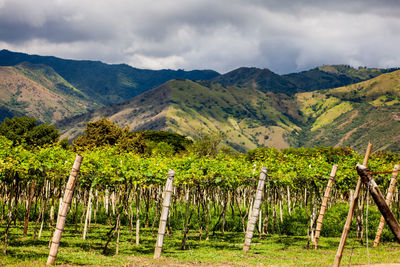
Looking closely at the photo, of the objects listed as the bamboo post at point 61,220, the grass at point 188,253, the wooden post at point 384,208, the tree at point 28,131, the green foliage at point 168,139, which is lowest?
the grass at point 188,253

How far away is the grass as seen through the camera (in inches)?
574

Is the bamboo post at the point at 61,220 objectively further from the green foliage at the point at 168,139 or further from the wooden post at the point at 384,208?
the green foliage at the point at 168,139

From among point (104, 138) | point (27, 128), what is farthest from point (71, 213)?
point (27, 128)

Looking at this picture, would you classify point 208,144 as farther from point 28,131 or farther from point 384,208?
point 384,208

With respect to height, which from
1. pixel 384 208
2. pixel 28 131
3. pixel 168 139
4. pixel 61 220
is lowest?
pixel 61 220

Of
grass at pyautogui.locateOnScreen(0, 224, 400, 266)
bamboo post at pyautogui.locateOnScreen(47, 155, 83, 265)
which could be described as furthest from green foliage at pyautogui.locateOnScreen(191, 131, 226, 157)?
bamboo post at pyautogui.locateOnScreen(47, 155, 83, 265)

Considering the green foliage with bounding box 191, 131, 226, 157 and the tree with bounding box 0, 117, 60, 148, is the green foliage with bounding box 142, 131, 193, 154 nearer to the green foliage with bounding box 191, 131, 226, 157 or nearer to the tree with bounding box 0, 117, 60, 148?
the green foliage with bounding box 191, 131, 226, 157

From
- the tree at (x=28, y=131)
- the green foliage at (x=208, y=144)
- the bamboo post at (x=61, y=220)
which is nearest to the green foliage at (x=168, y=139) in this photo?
the green foliage at (x=208, y=144)

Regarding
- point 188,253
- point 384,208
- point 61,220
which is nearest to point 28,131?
point 188,253

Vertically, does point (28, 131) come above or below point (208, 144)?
below

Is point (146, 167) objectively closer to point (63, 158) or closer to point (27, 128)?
point (63, 158)

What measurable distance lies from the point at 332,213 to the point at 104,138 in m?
55.6

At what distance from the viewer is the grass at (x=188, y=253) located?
574 inches

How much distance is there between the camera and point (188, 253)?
17812mm
